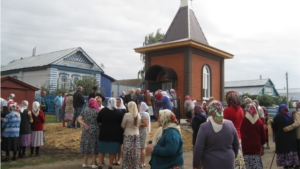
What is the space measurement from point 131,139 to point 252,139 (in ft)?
9.11

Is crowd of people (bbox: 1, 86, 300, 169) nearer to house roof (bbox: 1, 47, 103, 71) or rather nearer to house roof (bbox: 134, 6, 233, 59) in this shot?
house roof (bbox: 134, 6, 233, 59)

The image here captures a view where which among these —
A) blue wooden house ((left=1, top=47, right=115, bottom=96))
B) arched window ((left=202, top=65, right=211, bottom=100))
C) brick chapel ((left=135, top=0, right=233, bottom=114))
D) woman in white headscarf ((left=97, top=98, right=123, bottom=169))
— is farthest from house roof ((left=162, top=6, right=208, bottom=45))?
Answer: woman in white headscarf ((left=97, top=98, right=123, bottom=169))

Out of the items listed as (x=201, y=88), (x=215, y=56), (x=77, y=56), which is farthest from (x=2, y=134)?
(x=77, y=56)

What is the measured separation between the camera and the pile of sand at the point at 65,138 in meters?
10.2

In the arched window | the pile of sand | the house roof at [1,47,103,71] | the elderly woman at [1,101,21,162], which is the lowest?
the pile of sand

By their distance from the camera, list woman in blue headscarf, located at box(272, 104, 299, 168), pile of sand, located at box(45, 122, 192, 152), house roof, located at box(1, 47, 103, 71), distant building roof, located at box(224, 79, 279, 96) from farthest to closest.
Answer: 1. distant building roof, located at box(224, 79, 279, 96)
2. house roof, located at box(1, 47, 103, 71)
3. pile of sand, located at box(45, 122, 192, 152)
4. woman in blue headscarf, located at box(272, 104, 299, 168)

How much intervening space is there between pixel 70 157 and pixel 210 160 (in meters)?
6.03

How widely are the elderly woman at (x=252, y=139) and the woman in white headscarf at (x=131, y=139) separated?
2.51m

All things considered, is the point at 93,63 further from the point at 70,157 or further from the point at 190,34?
the point at 70,157

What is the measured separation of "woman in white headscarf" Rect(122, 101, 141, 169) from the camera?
6996 mm

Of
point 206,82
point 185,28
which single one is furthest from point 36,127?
point 185,28

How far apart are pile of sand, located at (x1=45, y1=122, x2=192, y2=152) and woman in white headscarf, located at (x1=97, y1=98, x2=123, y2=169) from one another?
290cm

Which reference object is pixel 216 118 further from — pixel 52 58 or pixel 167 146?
pixel 52 58

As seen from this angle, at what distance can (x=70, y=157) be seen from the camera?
29.8 ft
